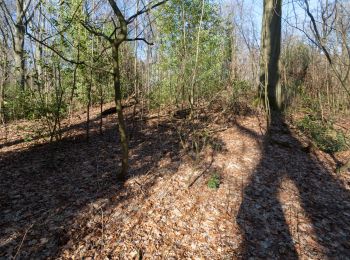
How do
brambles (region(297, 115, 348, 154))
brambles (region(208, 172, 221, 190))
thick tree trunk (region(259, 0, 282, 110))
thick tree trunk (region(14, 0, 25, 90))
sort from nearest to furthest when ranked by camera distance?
brambles (region(208, 172, 221, 190))
thick tree trunk (region(14, 0, 25, 90))
brambles (region(297, 115, 348, 154))
thick tree trunk (region(259, 0, 282, 110))

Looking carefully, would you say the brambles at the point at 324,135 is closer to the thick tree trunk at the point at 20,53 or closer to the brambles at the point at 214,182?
the brambles at the point at 214,182

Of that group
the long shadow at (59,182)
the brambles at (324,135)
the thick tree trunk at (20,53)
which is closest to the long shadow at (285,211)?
the brambles at (324,135)

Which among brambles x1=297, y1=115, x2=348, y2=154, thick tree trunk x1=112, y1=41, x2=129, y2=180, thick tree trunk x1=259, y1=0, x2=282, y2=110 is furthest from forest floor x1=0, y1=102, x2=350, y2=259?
thick tree trunk x1=259, y1=0, x2=282, y2=110

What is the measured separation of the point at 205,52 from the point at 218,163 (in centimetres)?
604

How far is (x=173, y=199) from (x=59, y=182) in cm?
229

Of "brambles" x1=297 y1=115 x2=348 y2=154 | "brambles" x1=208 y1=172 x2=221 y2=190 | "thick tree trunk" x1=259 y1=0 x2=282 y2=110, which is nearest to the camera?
"brambles" x1=208 y1=172 x2=221 y2=190

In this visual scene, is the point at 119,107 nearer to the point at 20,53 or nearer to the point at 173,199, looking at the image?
the point at 173,199

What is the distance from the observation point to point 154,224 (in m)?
4.21

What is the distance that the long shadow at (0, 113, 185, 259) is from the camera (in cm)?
378

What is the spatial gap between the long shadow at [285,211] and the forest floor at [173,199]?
19 mm

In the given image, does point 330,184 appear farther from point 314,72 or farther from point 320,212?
point 314,72

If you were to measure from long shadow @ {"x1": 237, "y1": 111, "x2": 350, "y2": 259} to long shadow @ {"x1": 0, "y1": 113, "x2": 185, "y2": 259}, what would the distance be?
1.99 meters

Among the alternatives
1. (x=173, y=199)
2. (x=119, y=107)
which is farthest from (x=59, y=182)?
(x=173, y=199)

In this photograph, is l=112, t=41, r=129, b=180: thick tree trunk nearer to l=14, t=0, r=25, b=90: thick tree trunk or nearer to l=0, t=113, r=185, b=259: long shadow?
l=0, t=113, r=185, b=259: long shadow
